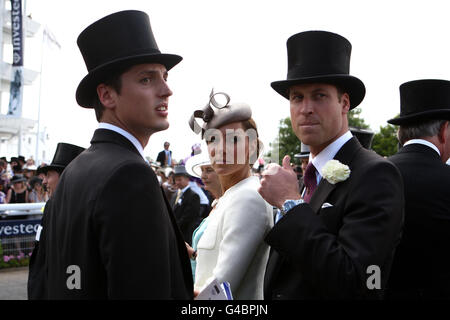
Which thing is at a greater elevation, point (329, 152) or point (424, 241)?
point (329, 152)

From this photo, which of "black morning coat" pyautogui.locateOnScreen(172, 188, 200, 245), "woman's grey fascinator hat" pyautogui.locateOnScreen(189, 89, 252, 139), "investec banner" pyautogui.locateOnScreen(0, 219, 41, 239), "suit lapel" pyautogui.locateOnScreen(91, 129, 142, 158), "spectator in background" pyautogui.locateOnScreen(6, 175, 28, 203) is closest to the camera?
"suit lapel" pyautogui.locateOnScreen(91, 129, 142, 158)

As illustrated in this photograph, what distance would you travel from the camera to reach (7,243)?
921cm

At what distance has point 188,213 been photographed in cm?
874

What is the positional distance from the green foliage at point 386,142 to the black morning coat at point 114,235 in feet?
189

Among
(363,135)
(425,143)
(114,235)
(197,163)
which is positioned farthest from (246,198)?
(363,135)

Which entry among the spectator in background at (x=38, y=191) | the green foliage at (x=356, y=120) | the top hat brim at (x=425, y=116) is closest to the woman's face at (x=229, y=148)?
the top hat brim at (x=425, y=116)

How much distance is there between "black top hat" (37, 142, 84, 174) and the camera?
5.17m

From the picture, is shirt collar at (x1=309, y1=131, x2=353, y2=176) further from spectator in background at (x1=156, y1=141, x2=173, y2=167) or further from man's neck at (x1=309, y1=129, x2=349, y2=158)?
spectator in background at (x1=156, y1=141, x2=173, y2=167)

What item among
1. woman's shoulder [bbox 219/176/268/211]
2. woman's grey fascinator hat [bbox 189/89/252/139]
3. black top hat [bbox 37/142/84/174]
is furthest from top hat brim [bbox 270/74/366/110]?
black top hat [bbox 37/142/84/174]

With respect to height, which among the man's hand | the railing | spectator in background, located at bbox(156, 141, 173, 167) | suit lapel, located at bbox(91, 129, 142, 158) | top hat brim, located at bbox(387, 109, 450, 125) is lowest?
the railing

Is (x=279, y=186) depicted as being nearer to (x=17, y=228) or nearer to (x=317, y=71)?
(x=317, y=71)

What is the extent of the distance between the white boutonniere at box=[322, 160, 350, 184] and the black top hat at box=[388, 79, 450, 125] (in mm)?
1390

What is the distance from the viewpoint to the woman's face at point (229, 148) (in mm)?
3139

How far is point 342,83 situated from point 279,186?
2.47 ft
